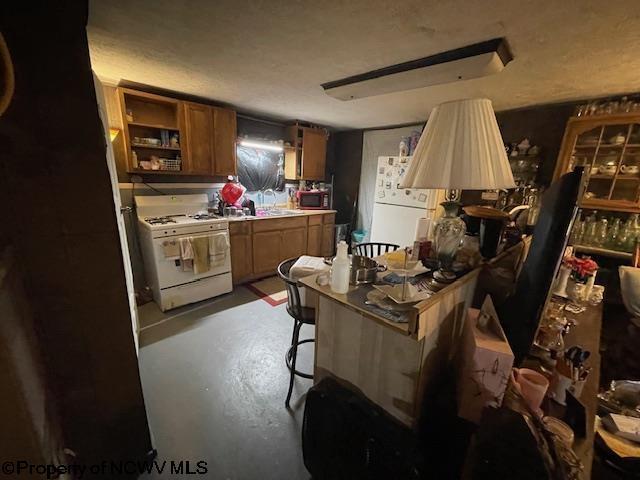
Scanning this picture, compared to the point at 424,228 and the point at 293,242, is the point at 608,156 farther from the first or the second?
the point at 293,242

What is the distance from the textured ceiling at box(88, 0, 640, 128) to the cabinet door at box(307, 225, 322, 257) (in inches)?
79.5

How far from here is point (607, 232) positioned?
2.48 meters

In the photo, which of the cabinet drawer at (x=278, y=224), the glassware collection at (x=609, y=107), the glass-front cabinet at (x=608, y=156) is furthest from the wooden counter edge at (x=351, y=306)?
the glassware collection at (x=609, y=107)

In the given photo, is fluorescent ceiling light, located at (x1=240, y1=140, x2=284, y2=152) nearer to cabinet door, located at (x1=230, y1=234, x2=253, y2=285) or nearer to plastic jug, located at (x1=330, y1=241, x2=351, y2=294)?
cabinet door, located at (x1=230, y1=234, x2=253, y2=285)

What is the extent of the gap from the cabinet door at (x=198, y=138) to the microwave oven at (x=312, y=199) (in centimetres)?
153

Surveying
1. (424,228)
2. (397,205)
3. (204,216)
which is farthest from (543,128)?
(204,216)

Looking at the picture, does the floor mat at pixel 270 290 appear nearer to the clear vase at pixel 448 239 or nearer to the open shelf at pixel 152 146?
the open shelf at pixel 152 146

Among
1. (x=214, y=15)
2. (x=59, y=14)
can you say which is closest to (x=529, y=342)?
(x=59, y=14)

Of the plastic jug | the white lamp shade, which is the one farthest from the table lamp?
the plastic jug

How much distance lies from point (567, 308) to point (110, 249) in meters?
2.42

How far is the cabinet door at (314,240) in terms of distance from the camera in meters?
4.00

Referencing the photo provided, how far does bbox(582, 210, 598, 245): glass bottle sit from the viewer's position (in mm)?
2523

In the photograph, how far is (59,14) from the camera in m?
0.78

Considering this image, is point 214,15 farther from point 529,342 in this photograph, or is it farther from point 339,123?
point 339,123
